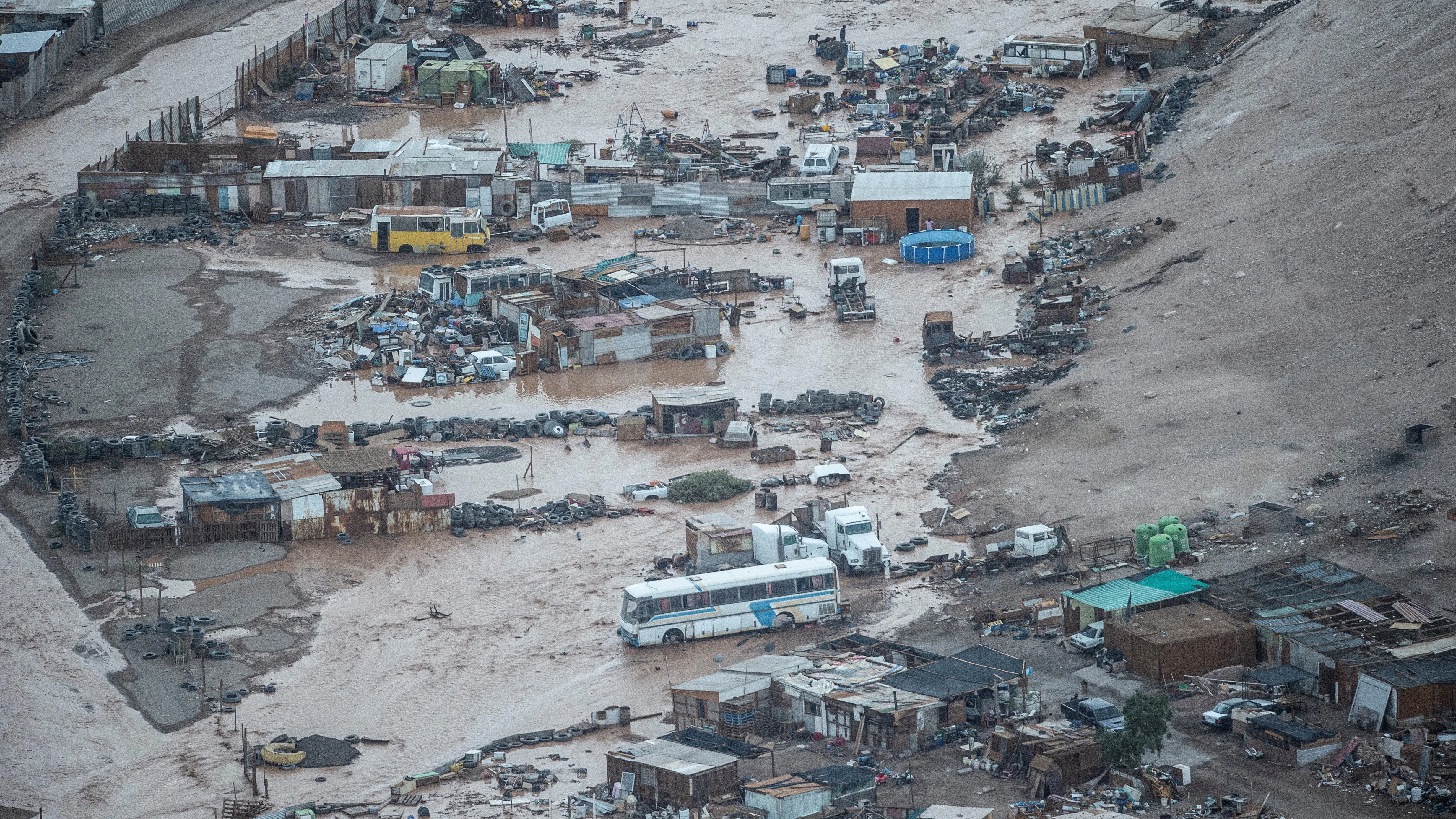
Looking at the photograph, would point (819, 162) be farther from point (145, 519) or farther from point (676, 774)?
point (676, 774)

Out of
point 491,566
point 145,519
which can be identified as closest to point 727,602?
point 491,566

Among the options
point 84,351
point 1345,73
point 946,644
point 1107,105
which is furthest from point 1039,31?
point 946,644

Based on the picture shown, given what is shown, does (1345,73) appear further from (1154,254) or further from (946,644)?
(946,644)

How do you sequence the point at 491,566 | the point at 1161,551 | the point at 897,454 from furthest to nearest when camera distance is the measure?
1. the point at 897,454
2. the point at 491,566
3. the point at 1161,551

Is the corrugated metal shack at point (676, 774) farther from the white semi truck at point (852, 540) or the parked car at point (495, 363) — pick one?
the parked car at point (495, 363)

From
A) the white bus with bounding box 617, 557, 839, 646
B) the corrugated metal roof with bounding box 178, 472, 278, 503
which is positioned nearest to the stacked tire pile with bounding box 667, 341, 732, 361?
the corrugated metal roof with bounding box 178, 472, 278, 503

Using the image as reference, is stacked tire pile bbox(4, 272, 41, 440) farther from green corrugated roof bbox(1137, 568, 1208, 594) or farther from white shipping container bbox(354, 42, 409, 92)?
green corrugated roof bbox(1137, 568, 1208, 594)
